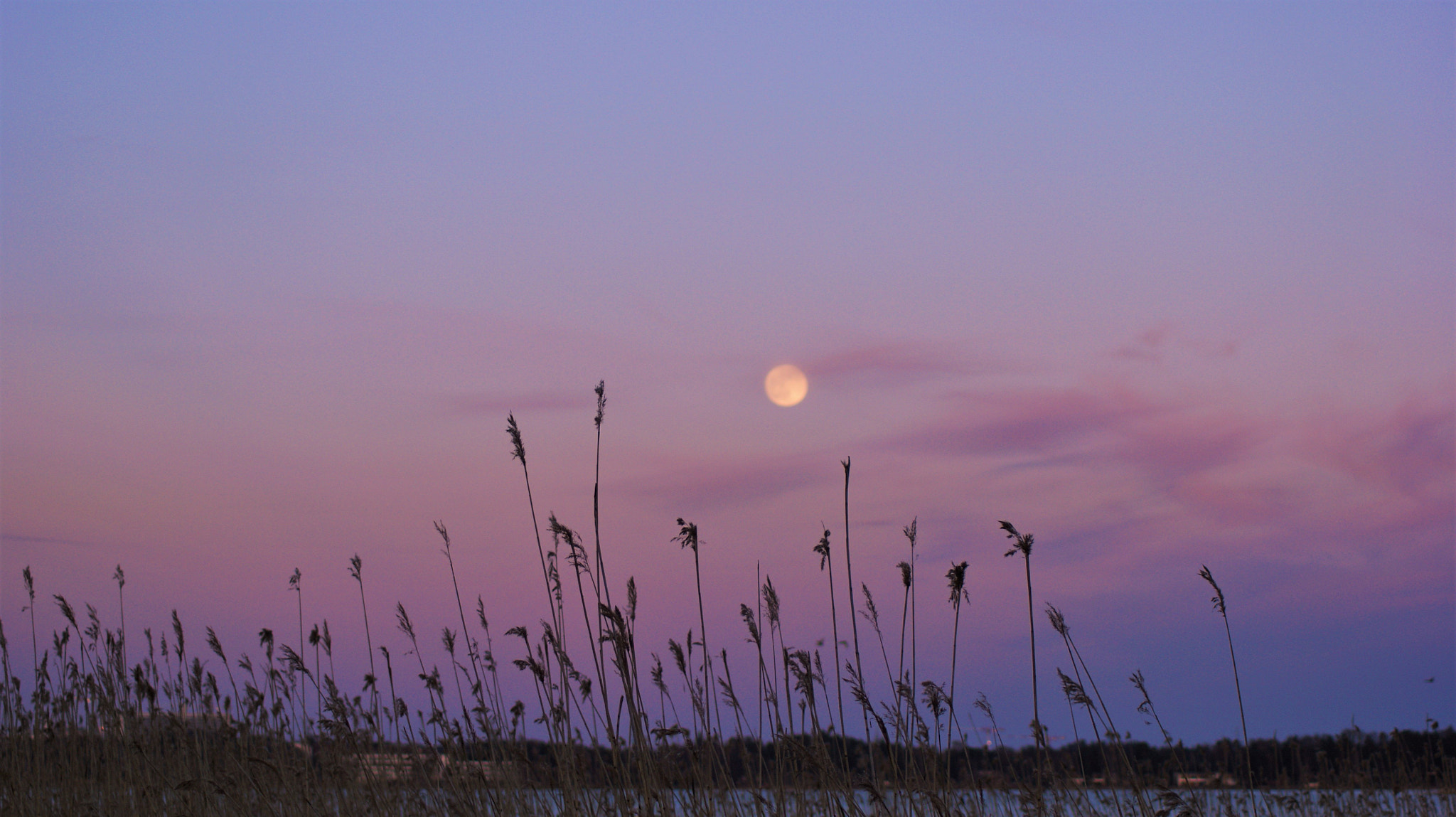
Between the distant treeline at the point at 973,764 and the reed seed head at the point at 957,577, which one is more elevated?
the reed seed head at the point at 957,577

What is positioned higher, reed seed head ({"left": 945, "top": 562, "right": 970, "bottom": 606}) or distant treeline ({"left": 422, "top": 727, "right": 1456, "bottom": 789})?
reed seed head ({"left": 945, "top": 562, "right": 970, "bottom": 606})

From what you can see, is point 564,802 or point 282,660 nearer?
point 564,802

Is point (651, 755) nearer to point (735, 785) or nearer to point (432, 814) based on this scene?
point (735, 785)

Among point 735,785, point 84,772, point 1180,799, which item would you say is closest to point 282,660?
point 84,772

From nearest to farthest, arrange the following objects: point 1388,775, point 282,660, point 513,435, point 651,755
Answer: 1. point 513,435
2. point 651,755
3. point 282,660
4. point 1388,775

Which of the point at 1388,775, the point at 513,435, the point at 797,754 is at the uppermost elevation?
the point at 513,435

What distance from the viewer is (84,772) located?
7086 millimetres

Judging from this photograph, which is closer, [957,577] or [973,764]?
[957,577]

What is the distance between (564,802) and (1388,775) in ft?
33.5

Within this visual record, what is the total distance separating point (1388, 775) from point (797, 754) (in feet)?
32.7

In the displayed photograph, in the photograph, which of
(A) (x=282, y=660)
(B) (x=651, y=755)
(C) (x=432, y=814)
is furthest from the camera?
(A) (x=282, y=660)

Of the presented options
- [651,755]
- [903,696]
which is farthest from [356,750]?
[903,696]

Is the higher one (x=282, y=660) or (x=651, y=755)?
(x=282, y=660)

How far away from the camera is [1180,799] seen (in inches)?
139
